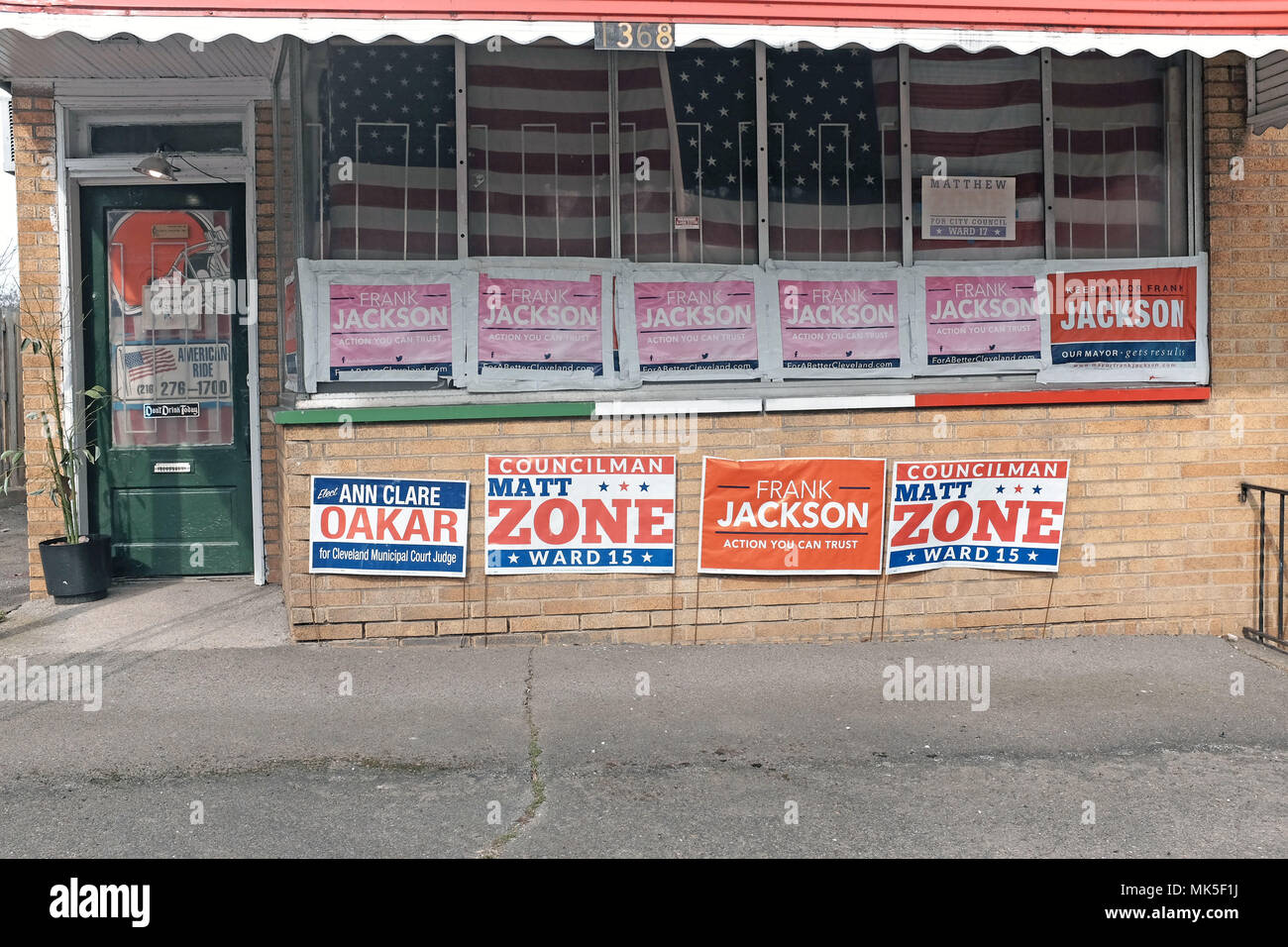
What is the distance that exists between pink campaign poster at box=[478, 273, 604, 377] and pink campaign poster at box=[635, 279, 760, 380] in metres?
0.27

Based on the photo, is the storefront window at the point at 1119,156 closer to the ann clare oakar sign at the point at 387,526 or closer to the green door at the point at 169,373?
the ann clare oakar sign at the point at 387,526

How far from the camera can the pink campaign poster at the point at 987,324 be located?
25.0 feet

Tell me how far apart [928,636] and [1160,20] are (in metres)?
3.57

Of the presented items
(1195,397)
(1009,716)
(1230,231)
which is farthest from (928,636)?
(1230,231)

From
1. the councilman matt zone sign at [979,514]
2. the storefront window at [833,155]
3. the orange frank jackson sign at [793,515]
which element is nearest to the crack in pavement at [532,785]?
the orange frank jackson sign at [793,515]

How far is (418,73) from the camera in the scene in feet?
23.9

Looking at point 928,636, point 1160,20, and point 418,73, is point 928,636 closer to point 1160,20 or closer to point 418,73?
point 1160,20

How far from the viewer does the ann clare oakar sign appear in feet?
23.4

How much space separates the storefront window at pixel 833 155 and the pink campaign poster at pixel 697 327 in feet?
1.38

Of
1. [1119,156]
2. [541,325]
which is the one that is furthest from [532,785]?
[1119,156]

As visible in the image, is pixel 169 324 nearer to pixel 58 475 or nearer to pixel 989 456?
pixel 58 475

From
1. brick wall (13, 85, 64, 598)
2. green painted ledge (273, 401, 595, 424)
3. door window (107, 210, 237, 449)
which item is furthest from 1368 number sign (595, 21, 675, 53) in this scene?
brick wall (13, 85, 64, 598)

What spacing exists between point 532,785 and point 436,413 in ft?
8.61
